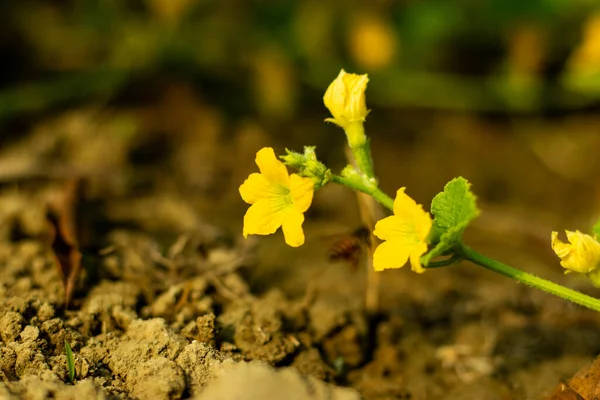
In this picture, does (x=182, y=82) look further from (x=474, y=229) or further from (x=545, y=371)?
(x=545, y=371)

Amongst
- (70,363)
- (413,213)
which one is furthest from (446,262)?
(70,363)

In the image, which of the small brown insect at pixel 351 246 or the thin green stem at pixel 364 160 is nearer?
the thin green stem at pixel 364 160

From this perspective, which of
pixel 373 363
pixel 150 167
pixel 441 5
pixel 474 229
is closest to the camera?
pixel 373 363

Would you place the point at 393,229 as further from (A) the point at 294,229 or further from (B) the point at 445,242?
(A) the point at 294,229

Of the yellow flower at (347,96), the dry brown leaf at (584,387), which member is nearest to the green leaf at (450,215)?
the yellow flower at (347,96)

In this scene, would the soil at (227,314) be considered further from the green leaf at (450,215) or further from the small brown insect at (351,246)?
the green leaf at (450,215)


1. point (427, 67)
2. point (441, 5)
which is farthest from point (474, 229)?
point (441, 5)

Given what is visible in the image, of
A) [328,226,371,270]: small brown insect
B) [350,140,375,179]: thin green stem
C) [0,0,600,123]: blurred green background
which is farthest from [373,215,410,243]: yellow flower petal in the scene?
[0,0,600,123]: blurred green background
